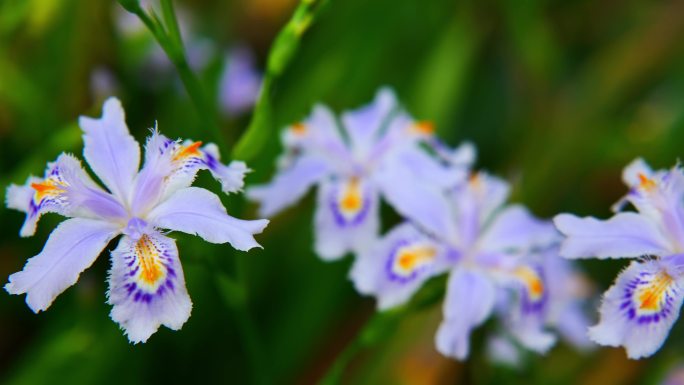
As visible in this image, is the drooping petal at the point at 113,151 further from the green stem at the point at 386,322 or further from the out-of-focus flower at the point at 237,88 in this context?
the out-of-focus flower at the point at 237,88

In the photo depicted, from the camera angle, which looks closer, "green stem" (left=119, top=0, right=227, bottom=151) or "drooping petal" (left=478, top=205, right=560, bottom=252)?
"green stem" (left=119, top=0, right=227, bottom=151)

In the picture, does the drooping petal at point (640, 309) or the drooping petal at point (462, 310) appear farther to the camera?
the drooping petal at point (462, 310)

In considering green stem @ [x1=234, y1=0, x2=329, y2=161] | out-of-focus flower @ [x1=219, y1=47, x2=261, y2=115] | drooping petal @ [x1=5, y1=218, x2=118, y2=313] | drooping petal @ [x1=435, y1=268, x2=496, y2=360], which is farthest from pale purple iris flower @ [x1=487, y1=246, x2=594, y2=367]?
out-of-focus flower @ [x1=219, y1=47, x2=261, y2=115]

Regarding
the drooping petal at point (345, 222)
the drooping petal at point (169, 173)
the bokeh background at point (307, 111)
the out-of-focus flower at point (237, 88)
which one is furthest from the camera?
the out-of-focus flower at point (237, 88)

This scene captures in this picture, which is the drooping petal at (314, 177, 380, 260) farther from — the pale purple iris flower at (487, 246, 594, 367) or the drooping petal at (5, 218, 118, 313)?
the drooping petal at (5, 218, 118, 313)

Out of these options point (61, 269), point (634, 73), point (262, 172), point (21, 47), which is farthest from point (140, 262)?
point (634, 73)

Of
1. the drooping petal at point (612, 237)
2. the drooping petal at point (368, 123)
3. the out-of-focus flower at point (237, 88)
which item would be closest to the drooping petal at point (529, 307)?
the drooping petal at point (612, 237)

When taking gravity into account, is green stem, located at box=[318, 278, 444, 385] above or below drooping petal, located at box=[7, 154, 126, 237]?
below
